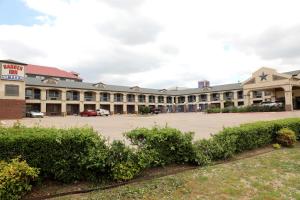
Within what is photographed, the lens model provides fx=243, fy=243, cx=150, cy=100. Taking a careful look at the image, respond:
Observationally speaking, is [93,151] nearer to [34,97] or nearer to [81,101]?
[34,97]

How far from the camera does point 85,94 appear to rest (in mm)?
57406

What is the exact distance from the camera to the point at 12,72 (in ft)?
114

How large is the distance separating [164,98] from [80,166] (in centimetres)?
7079

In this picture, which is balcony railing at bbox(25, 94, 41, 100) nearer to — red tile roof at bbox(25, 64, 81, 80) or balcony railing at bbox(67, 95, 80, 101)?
balcony railing at bbox(67, 95, 80, 101)

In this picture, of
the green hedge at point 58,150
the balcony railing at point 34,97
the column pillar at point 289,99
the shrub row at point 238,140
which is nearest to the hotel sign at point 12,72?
the balcony railing at point 34,97

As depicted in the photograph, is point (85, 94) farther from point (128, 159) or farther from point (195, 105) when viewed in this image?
point (128, 159)

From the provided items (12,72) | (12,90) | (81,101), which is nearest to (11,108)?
(12,90)

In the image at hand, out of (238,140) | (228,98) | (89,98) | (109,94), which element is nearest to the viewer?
(238,140)

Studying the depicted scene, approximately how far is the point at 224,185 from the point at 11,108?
3583 cm

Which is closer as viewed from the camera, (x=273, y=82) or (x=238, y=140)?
(x=238, y=140)

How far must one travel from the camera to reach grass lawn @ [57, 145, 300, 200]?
5.38 meters

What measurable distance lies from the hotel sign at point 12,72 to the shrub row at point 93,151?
108ft

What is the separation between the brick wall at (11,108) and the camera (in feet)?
111

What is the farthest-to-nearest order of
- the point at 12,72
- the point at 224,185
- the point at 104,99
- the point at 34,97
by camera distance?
1. the point at 104,99
2. the point at 34,97
3. the point at 12,72
4. the point at 224,185
